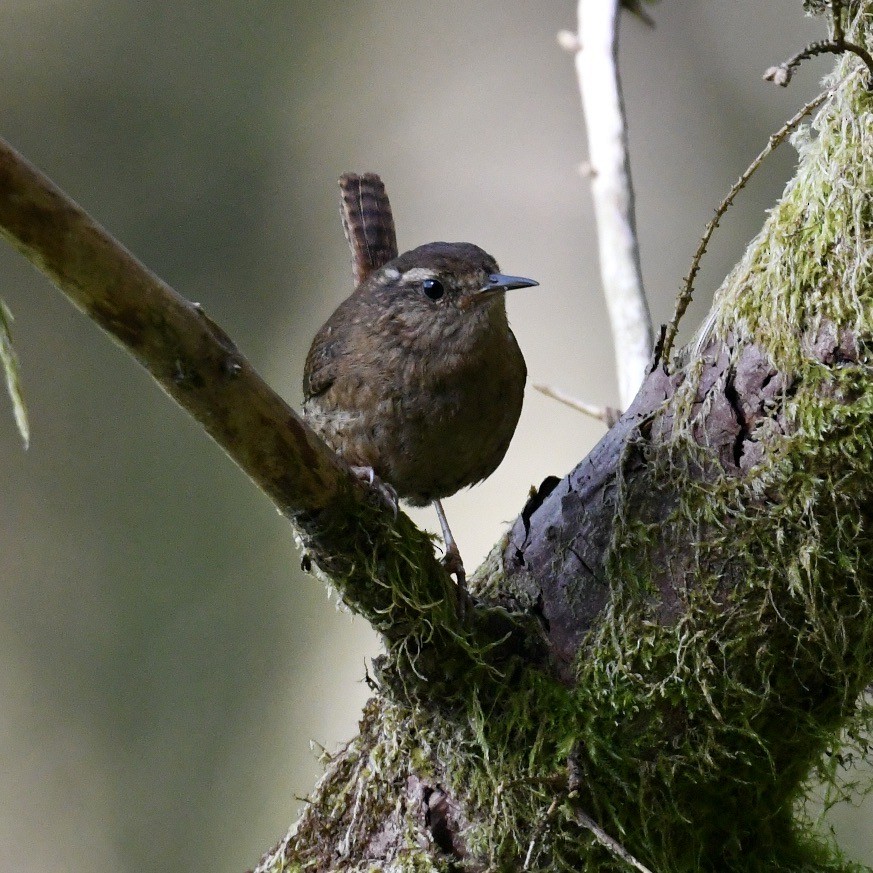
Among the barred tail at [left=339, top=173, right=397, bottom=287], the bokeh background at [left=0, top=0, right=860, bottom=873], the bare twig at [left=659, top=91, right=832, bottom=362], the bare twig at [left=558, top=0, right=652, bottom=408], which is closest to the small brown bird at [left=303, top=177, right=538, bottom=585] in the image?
the bare twig at [left=558, top=0, right=652, bottom=408]

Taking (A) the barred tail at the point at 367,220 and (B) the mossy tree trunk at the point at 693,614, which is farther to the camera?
(A) the barred tail at the point at 367,220

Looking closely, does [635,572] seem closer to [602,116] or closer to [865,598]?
[865,598]

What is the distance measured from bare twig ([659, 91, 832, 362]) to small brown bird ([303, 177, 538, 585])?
0.56 meters

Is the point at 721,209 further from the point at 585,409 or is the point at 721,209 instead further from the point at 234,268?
the point at 234,268

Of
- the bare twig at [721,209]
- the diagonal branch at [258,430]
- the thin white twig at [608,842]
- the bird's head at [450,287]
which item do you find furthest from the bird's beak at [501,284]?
the thin white twig at [608,842]

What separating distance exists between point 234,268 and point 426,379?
11.5ft

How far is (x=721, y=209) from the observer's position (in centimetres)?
166

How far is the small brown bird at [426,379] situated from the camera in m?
2.19

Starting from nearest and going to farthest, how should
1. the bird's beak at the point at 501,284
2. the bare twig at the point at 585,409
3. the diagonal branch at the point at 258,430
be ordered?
the diagonal branch at the point at 258,430 → the bird's beak at the point at 501,284 → the bare twig at the point at 585,409

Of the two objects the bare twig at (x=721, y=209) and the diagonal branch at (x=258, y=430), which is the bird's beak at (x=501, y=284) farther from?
the diagonal branch at (x=258, y=430)

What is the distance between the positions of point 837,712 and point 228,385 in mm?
1103

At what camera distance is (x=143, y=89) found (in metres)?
5.46

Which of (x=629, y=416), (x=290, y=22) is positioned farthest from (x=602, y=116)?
(x=290, y=22)

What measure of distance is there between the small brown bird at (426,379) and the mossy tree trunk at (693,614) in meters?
0.45
